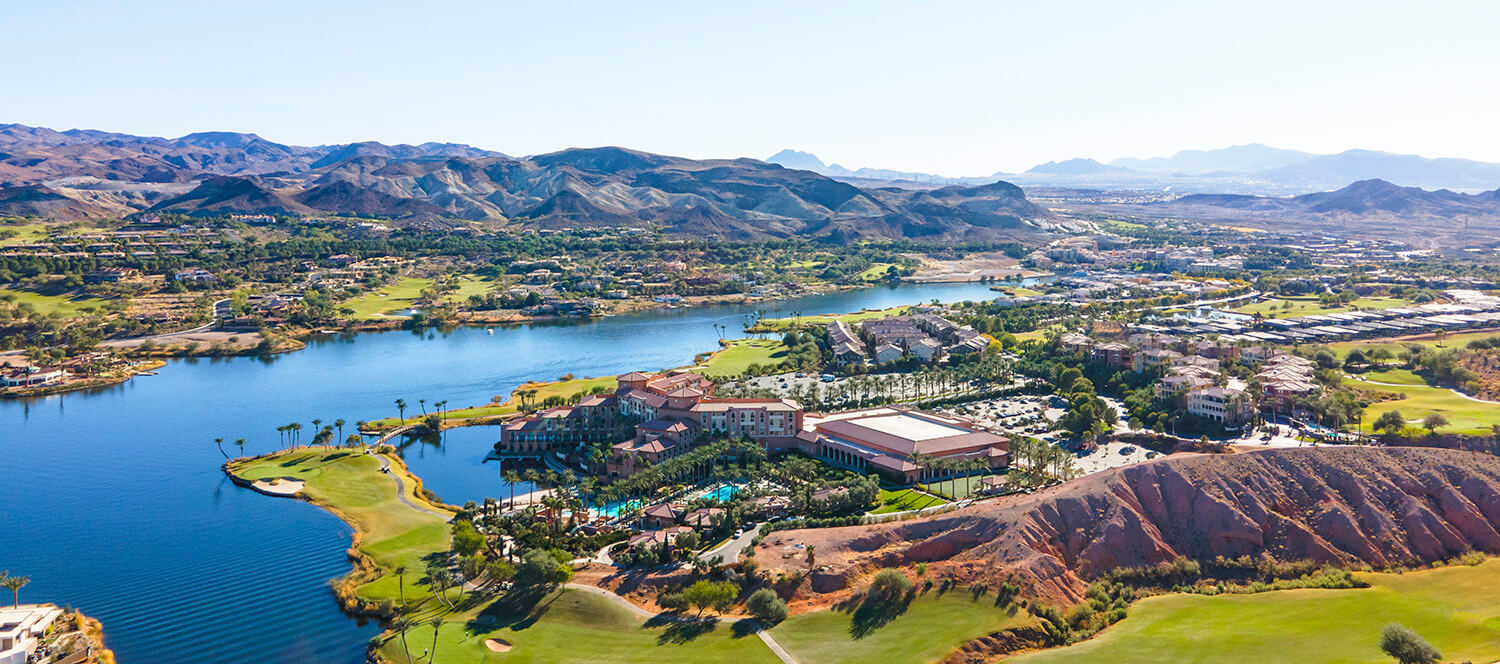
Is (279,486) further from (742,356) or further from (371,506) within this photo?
(742,356)

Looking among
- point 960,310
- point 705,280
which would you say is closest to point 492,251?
point 705,280

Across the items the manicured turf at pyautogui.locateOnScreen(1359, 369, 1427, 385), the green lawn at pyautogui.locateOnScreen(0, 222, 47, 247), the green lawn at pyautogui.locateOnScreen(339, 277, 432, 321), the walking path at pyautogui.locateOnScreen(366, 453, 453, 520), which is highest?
the green lawn at pyautogui.locateOnScreen(0, 222, 47, 247)

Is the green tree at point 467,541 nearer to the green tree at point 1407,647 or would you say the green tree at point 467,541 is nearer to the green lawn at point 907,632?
the green lawn at point 907,632

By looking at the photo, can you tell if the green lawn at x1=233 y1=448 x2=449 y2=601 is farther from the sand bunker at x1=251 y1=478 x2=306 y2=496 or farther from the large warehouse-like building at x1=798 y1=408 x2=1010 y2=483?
the large warehouse-like building at x1=798 y1=408 x2=1010 y2=483

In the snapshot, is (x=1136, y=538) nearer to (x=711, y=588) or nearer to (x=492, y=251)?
(x=711, y=588)

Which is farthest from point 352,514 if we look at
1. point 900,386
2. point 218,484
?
point 900,386

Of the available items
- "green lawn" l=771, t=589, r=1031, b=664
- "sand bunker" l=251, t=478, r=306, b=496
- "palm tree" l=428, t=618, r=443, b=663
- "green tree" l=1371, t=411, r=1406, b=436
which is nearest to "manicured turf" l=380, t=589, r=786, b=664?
"palm tree" l=428, t=618, r=443, b=663

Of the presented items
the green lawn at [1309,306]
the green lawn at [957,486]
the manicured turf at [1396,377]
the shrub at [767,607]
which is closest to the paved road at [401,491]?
the shrub at [767,607]
